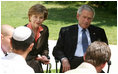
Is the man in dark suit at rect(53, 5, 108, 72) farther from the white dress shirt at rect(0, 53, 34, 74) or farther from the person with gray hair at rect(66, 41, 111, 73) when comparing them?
the white dress shirt at rect(0, 53, 34, 74)

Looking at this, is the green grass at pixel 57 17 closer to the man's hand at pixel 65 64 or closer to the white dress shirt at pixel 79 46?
the white dress shirt at pixel 79 46

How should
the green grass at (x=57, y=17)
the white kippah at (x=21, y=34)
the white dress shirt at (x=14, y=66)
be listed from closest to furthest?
the white dress shirt at (x=14, y=66), the white kippah at (x=21, y=34), the green grass at (x=57, y=17)

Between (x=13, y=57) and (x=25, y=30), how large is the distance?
14.3 inches

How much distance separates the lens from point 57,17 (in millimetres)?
14836

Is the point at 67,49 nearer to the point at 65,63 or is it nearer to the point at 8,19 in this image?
the point at 65,63

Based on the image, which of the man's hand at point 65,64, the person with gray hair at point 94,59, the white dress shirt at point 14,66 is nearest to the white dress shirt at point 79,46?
the man's hand at point 65,64

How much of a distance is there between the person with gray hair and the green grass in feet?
23.5

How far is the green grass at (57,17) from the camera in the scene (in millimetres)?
11791

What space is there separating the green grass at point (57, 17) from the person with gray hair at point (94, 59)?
283 inches

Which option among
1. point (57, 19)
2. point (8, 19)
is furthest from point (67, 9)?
point (8, 19)

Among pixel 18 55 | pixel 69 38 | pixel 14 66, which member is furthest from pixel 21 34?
pixel 69 38

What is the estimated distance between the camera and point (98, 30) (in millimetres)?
4328

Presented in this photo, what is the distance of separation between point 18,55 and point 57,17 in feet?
40.1

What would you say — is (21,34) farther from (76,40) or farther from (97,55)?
(76,40)
